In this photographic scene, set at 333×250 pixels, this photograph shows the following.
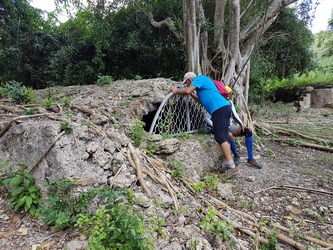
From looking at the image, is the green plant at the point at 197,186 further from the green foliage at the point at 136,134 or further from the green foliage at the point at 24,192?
the green foliage at the point at 24,192

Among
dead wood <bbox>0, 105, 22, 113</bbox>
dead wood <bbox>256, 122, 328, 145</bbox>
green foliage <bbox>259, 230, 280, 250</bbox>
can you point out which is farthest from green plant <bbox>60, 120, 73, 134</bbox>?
dead wood <bbox>256, 122, 328, 145</bbox>

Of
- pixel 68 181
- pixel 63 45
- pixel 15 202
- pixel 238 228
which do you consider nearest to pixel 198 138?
pixel 238 228

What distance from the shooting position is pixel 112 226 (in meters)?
1.38

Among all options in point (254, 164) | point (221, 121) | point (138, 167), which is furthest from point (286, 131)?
point (138, 167)

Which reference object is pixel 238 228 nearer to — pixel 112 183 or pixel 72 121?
pixel 112 183

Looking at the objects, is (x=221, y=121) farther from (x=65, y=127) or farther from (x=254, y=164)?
(x=65, y=127)

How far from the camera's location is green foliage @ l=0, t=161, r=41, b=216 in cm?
186

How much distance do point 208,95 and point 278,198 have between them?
1.65 meters

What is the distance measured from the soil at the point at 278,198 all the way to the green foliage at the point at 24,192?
0.34 ft

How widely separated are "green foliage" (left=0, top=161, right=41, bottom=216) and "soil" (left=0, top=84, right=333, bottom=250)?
0.34 ft

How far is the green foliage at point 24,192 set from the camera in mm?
1864

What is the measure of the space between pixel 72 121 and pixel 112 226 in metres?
1.41

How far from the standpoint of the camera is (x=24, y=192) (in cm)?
195

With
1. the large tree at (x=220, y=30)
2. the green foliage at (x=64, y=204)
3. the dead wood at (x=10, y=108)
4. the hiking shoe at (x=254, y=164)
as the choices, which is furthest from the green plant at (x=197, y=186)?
the large tree at (x=220, y=30)
